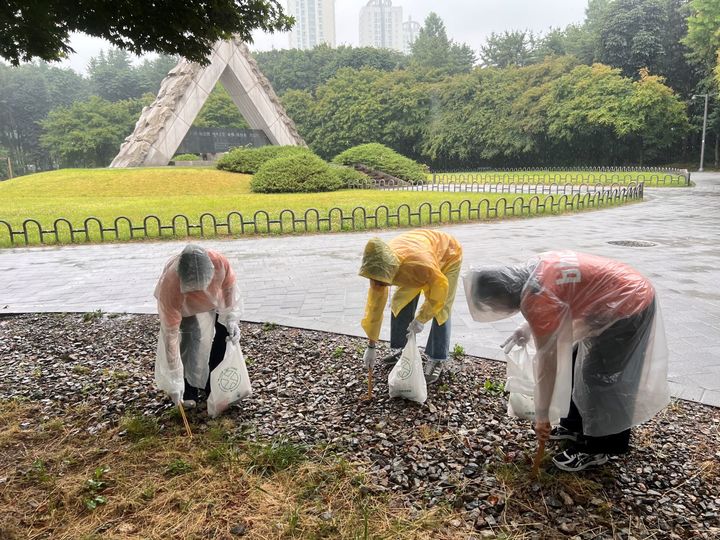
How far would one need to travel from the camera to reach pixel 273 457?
2664 mm

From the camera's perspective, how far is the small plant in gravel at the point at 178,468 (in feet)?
8.45

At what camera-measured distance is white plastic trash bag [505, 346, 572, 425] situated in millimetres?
2266

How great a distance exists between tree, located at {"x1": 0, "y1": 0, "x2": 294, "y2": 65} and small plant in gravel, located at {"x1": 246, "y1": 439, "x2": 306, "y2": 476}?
8.14 feet

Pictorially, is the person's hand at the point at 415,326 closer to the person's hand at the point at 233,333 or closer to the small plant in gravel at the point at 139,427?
the person's hand at the point at 233,333

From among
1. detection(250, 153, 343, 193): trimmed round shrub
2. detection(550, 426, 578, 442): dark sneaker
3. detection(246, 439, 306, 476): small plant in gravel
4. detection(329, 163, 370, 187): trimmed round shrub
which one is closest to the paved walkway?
detection(550, 426, 578, 442): dark sneaker

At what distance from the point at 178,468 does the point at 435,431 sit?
1440 mm

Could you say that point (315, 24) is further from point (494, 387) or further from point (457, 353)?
point (494, 387)

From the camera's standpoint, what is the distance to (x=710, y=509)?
2.26 metres

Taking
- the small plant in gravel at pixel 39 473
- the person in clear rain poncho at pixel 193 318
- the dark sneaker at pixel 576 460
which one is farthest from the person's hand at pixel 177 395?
the dark sneaker at pixel 576 460

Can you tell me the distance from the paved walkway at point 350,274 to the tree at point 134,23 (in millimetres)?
2669

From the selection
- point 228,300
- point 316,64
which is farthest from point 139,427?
point 316,64

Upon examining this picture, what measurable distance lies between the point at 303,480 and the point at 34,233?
10.5 meters

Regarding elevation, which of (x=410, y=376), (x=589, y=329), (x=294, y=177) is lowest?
(x=410, y=376)

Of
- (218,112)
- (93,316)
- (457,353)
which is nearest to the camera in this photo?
(457,353)
